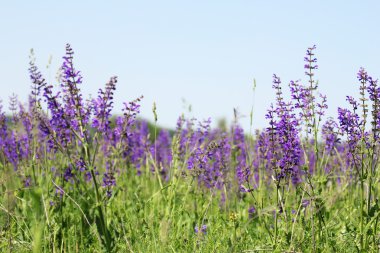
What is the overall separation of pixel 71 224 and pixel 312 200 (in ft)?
6.82

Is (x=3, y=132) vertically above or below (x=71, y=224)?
above

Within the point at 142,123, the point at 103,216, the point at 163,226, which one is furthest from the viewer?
the point at 142,123

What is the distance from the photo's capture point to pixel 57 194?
483 centimetres

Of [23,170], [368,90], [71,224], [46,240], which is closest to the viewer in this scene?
[368,90]

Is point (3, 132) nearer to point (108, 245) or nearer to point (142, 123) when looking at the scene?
point (108, 245)

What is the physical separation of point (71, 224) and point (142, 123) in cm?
686

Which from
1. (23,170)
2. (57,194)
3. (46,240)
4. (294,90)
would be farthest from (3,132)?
Result: (294,90)

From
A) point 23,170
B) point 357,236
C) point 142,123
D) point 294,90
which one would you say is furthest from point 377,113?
point 142,123

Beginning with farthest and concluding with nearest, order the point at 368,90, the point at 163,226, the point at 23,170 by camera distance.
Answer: the point at 23,170 → the point at 368,90 → the point at 163,226

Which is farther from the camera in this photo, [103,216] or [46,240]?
[46,240]

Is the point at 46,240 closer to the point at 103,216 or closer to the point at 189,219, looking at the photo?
the point at 103,216

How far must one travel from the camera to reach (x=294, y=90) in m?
4.04

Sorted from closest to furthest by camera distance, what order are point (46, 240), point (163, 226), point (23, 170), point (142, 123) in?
point (163, 226) < point (46, 240) < point (23, 170) < point (142, 123)

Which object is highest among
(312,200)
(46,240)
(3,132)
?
(3,132)
